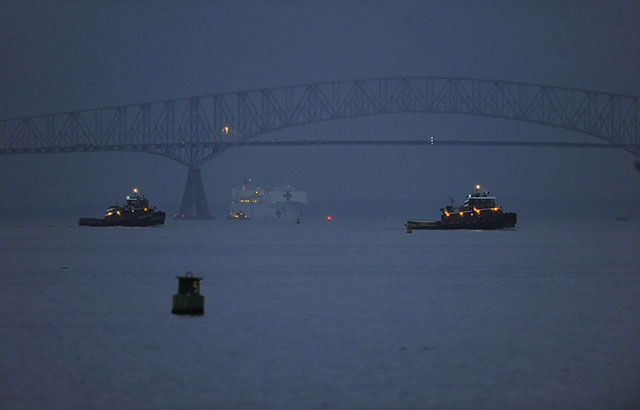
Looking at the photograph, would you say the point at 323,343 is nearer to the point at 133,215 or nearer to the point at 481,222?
the point at 481,222

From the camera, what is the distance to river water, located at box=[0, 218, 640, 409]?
1458cm

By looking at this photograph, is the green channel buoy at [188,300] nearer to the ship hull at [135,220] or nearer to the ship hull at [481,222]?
the ship hull at [481,222]

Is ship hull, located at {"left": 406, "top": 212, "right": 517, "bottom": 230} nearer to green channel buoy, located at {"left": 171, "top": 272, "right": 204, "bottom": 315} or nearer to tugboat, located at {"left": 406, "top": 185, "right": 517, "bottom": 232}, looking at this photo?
tugboat, located at {"left": 406, "top": 185, "right": 517, "bottom": 232}

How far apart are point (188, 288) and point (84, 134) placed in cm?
13107

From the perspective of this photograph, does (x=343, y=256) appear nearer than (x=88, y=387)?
No

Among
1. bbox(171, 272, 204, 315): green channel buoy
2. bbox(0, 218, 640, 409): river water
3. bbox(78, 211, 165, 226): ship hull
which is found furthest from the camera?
bbox(78, 211, 165, 226): ship hull

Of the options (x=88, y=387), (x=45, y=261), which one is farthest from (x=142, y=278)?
(x=88, y=387)

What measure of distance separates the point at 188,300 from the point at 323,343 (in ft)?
20.9

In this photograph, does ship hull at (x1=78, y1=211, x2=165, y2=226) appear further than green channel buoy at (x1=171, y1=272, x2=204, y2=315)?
Yes

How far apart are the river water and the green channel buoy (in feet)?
1.42

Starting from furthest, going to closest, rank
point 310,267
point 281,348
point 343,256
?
1. point 343,256
2. point 310,267
3. point 281,348

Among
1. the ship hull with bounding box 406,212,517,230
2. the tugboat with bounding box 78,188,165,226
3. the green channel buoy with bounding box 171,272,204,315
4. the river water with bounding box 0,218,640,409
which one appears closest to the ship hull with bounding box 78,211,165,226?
the tugboat with bounding box 78,188,165,226

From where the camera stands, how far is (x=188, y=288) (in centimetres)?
2480

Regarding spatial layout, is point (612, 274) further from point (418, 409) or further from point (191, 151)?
point (191, 151)
